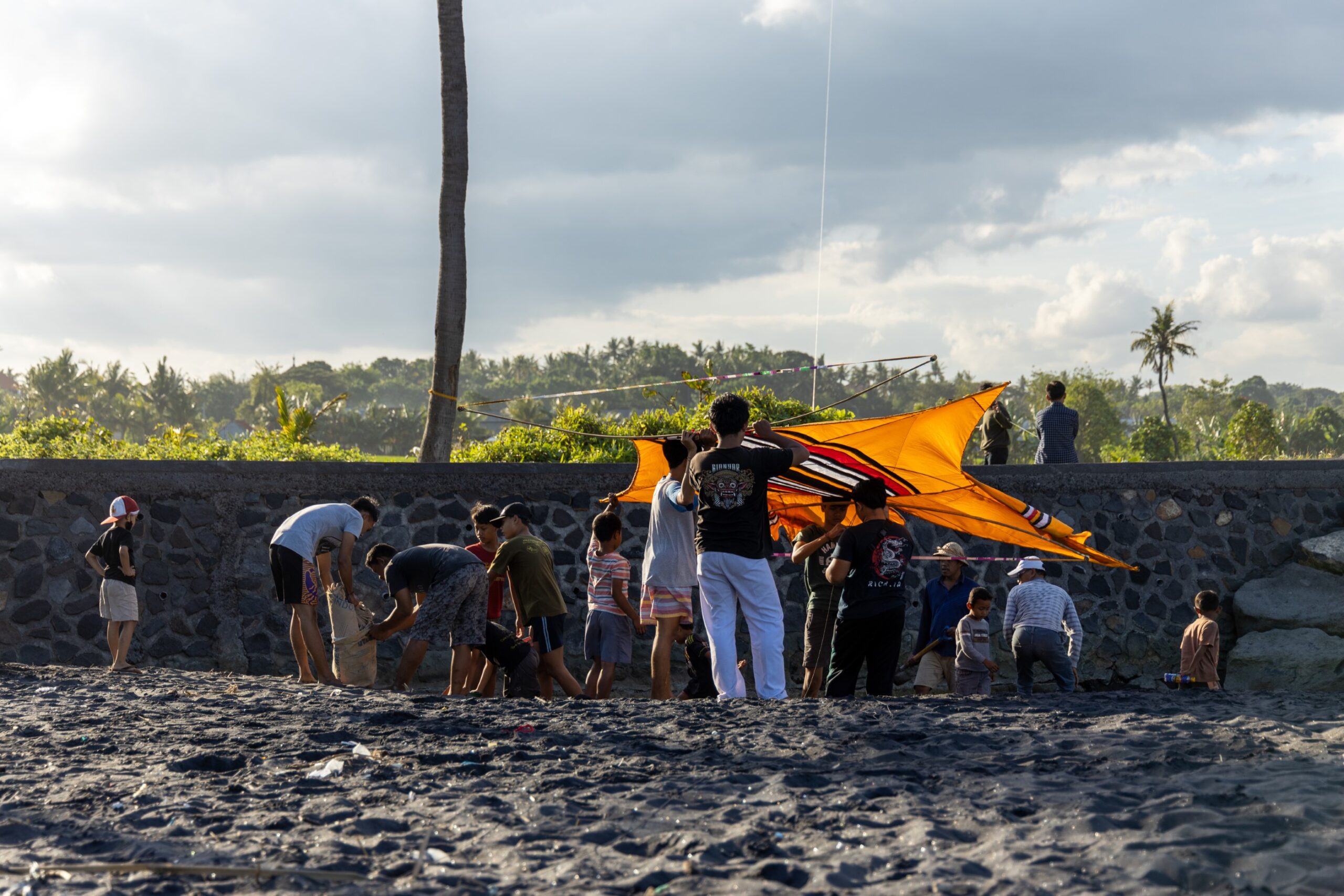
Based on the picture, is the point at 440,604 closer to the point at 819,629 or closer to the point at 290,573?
the point at 290,573

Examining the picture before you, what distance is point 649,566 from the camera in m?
7.27

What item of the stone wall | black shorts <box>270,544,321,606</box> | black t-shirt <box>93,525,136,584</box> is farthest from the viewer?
the stone wall

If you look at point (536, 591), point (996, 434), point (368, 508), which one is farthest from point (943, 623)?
point (996, 434)

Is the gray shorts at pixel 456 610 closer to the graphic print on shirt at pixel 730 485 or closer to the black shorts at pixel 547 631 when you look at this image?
the black shorts at pixel 547 631

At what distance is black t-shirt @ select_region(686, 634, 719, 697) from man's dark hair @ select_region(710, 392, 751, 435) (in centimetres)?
185

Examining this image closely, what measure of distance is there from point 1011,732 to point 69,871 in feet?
13.9

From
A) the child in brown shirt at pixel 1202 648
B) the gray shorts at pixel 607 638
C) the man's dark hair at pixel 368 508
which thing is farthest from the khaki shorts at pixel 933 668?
the man's dark hair at pixel 368 508

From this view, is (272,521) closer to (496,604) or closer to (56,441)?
(496,604)

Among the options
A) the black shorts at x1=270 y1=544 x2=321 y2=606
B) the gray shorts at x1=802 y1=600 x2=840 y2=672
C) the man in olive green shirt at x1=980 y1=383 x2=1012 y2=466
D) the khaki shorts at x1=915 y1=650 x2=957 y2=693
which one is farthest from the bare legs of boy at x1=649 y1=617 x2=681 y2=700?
the man in olive green shirt at x1=980 y1=383 x2=1012 y2=466

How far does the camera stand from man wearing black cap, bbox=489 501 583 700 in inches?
303

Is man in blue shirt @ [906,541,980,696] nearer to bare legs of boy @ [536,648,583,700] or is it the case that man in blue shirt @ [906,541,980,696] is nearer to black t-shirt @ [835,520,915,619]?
black t-shirt @ [835,520,915,619]

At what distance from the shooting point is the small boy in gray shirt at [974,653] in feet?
26.5

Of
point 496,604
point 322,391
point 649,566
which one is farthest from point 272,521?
point 322,391

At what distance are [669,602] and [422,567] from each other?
1725 mm
